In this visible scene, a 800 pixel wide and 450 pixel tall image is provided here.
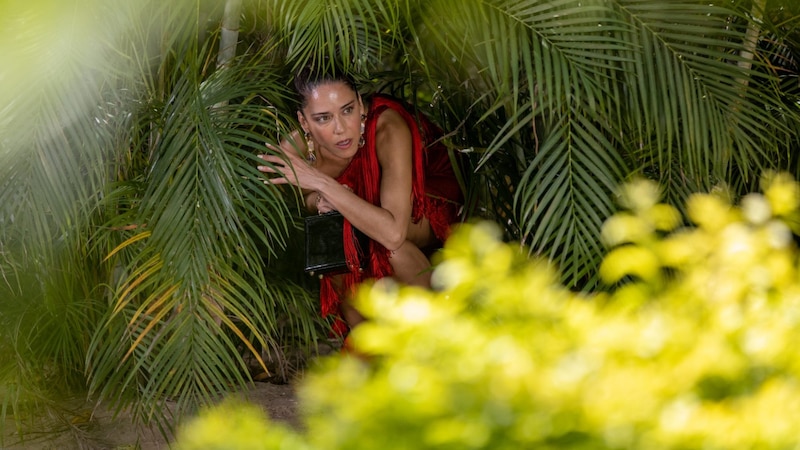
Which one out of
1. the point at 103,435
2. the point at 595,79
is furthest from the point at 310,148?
the point at 103,435

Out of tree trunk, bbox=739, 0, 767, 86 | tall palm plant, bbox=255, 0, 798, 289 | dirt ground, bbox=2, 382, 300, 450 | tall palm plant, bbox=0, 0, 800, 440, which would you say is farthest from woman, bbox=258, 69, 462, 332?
tree trunk, bbox=739, 0, 767, 86

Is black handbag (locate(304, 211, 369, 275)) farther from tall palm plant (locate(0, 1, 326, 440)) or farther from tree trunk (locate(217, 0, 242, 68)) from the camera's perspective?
tree trunk (locate(217, 0, 242, 68))

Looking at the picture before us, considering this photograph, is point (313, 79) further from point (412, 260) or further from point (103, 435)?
point (103, 435)

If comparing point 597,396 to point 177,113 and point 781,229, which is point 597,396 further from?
point 177,113

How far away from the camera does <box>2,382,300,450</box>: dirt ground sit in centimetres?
280

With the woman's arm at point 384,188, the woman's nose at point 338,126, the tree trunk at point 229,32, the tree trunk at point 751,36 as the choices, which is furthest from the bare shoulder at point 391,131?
the tree trunk at point 751,36

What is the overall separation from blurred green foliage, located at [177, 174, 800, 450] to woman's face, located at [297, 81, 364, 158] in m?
1.74

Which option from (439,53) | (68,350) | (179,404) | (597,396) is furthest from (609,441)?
(68,350)

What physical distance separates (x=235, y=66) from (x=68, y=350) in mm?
1056

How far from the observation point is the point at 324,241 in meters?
2.61

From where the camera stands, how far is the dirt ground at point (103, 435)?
280 centimetres

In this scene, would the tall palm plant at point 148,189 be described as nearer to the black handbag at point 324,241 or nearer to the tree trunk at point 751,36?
the black handbag at point 324,241

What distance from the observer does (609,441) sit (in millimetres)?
637

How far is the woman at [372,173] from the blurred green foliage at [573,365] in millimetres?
1627
